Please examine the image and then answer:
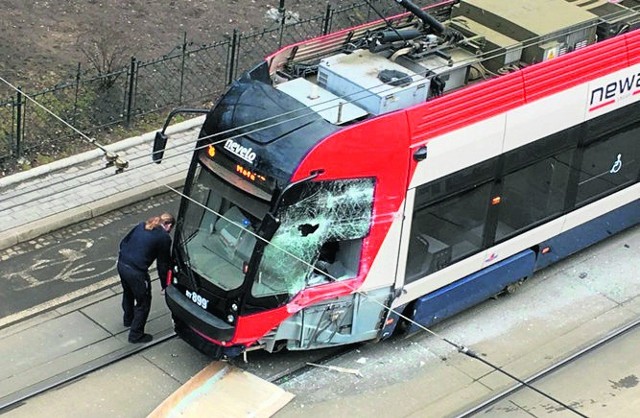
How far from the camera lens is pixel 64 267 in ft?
45.9

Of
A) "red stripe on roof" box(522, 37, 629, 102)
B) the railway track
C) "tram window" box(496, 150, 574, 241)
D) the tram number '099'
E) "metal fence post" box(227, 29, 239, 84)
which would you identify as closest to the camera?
the tram number '099'

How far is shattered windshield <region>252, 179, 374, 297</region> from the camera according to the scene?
37.1 ft

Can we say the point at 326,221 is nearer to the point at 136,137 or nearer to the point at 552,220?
the point at 552,220

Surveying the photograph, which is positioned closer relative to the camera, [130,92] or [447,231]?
[447,231]

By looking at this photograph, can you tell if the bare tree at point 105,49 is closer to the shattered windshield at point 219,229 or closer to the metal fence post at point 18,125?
the metal fence post at point 18,125

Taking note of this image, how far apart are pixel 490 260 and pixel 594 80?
2242 mm

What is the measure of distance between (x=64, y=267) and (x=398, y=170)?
4408 millimetres

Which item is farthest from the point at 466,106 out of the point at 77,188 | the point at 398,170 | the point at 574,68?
the point at 77,188

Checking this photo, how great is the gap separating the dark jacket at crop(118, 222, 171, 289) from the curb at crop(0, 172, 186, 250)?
2483 mm

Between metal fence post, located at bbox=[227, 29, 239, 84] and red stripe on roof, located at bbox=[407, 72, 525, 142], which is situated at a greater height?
red stripe on roof, located at bbox=[407, 72, 525, 142]

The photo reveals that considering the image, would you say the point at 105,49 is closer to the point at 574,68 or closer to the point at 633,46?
the point at 574,68

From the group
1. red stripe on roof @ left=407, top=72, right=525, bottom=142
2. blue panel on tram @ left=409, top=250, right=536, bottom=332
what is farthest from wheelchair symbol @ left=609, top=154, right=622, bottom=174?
red stripe on roof @ left=407, top=72, right=525, bottom=142

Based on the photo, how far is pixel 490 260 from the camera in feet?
43.2

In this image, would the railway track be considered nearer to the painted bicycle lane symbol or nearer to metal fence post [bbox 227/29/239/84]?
the painted bicycle lane symbol
